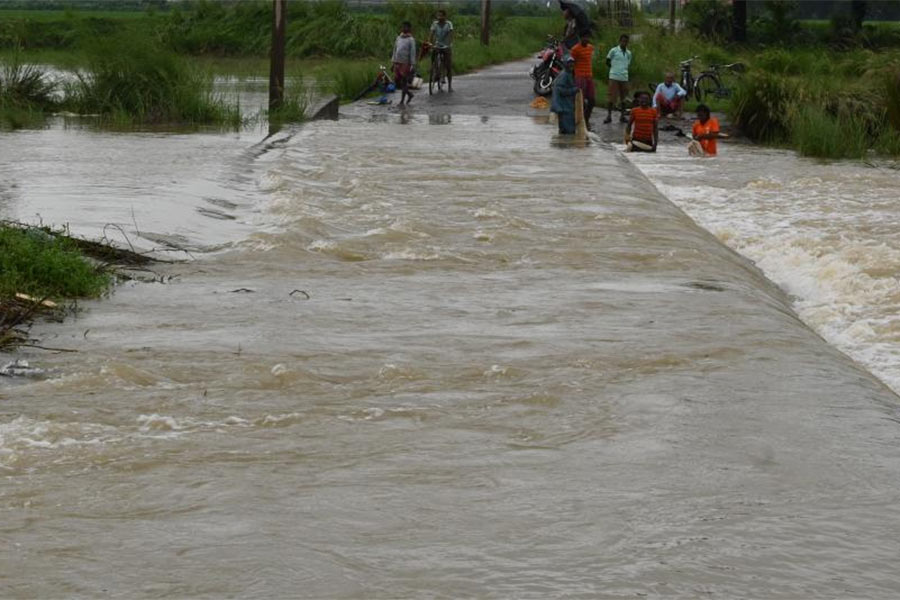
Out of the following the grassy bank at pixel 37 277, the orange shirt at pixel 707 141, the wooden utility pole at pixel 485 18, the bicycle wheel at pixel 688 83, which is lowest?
the grassy bank at pixel 37 277

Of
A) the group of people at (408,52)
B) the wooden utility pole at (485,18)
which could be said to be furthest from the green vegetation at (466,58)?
the group of people at (408,52)

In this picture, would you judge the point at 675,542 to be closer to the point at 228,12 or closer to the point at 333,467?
the point at 333,467

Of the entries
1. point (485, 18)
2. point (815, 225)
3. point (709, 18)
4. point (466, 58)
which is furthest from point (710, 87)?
point (709, 18)

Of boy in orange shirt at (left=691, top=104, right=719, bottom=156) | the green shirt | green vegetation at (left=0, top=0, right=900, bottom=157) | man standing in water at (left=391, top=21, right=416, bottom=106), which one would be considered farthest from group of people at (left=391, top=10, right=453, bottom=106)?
boy in orange shirt at (left=691, top=104, right=719, bottom=156)

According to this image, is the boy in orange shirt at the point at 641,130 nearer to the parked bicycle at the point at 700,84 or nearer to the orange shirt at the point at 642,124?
the orange shirt at the point at 642,124

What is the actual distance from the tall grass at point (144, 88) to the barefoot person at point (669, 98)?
26.6 ft

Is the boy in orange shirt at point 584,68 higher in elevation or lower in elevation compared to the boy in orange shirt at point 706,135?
higher

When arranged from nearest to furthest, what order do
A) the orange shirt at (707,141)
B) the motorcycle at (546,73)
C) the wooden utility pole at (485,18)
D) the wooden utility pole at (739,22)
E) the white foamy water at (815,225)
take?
1. the white foamy water at (815,225)
2. the orange shirt at (707,141)
3. the motorcycle at (546,73)
4. the wooden utility pole at (485,18)
5. the wooden utility pole at (739,22)

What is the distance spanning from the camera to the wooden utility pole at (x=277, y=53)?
23370 millimetres

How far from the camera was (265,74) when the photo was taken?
139 ft

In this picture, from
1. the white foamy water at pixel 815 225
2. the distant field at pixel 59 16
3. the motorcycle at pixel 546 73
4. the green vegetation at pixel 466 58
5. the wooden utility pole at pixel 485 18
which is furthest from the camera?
the distant field at pixel 59 16

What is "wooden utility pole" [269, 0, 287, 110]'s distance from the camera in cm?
2337

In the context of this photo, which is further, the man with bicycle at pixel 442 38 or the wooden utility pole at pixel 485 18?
the wooden utility pole at pixel 485 18

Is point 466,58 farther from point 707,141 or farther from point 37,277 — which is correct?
point 37,277
